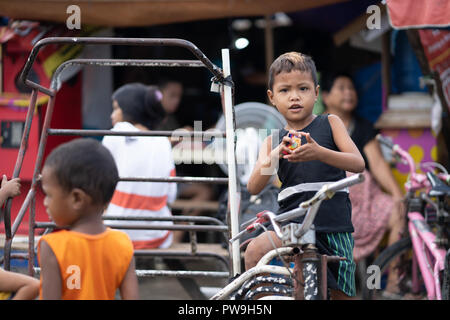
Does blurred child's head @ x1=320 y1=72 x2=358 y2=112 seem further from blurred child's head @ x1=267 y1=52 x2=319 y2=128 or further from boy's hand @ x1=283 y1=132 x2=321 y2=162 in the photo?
boy's hand @ x1=283 y1=132 x2=321 y2=162

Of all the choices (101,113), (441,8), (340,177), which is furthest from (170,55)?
(340,177)

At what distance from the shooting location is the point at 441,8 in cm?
395

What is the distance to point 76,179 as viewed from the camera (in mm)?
2195

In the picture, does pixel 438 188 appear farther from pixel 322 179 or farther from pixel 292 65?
pixel 292 65

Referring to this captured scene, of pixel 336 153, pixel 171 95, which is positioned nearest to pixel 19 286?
pixel 336 153

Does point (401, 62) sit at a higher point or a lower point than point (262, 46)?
lower

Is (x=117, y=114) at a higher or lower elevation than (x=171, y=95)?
lower

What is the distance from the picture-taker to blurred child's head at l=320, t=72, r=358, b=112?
5969mm

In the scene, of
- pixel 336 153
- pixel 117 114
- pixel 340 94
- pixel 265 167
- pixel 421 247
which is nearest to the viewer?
pixel 336 153

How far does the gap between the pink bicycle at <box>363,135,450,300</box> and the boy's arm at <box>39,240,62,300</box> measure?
246 cm

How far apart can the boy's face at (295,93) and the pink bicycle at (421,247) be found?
1.57m

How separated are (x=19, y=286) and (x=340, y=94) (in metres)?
4.11
